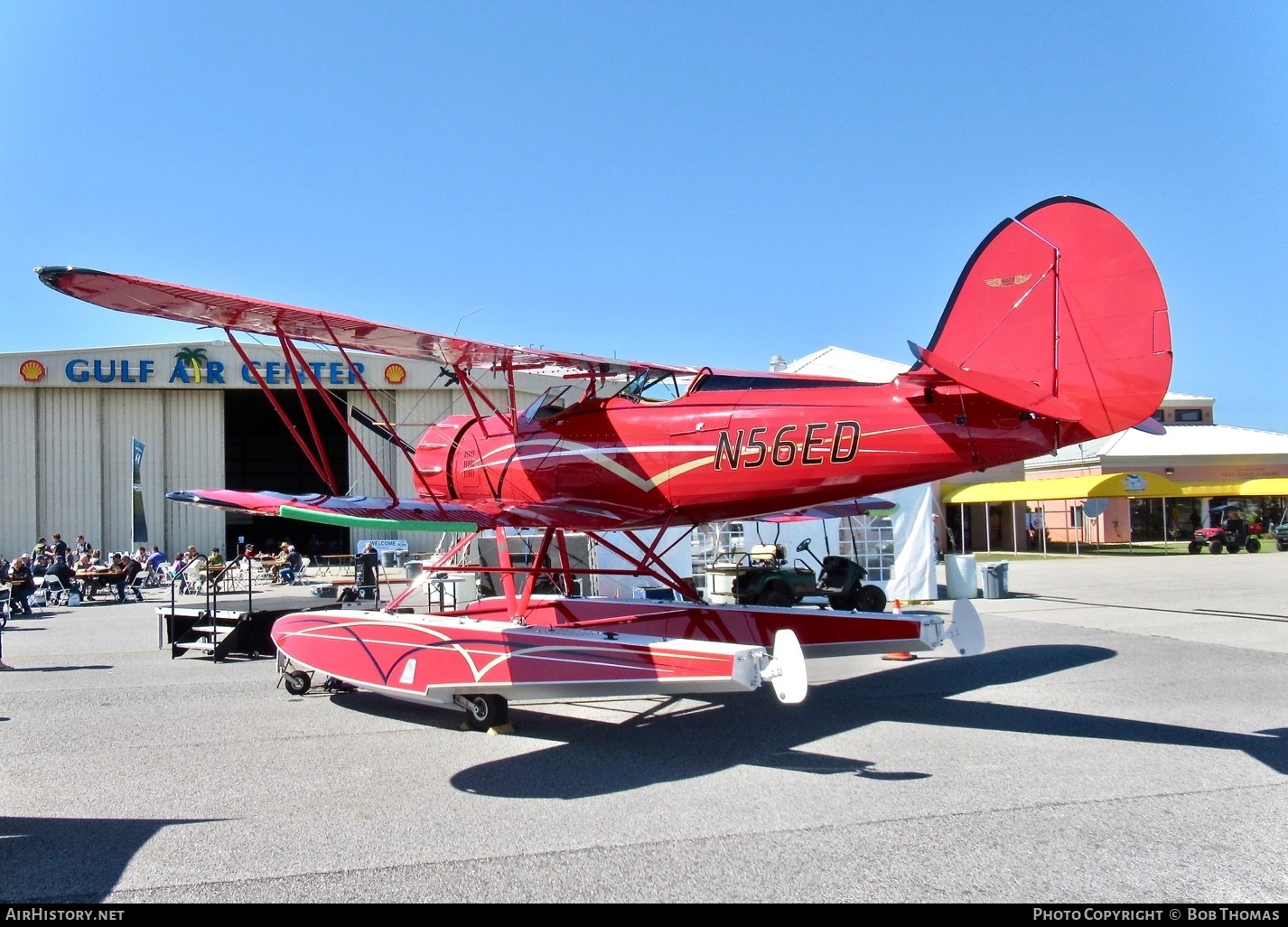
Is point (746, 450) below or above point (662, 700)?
above

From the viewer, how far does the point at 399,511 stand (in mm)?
8055

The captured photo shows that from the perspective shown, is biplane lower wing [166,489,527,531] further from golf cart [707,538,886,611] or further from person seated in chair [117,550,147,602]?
person seated in chair [117,550,147,602]

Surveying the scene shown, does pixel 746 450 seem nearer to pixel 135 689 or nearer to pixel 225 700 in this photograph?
pixel 225 700

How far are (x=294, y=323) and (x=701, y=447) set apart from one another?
13.2 ft

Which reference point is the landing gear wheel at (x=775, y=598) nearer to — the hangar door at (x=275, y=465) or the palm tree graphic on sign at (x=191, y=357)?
the palm tree graphic on sign at (x=191, y=357)

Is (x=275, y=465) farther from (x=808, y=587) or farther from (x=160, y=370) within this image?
(x=808, y=587)

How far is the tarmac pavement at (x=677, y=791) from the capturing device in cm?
432

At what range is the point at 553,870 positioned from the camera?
4.44 meters

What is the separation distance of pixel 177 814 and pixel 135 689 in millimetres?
5026

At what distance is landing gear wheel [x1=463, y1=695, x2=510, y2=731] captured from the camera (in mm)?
7691

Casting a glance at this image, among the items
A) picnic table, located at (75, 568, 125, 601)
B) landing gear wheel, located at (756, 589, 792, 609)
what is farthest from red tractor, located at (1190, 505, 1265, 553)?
picnic table, located at (75, 568, 125, 601)

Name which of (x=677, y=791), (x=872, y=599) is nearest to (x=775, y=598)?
(x=872, y=599)

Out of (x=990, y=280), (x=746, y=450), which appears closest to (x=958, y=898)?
(x=746, y=450)

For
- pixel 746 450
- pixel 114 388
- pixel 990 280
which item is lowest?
pixel 746 450
